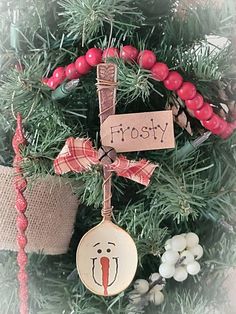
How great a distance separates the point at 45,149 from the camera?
513 millimetres

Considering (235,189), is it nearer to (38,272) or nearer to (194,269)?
(194,269)

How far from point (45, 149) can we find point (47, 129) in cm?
3

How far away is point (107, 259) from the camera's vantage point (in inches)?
20.4

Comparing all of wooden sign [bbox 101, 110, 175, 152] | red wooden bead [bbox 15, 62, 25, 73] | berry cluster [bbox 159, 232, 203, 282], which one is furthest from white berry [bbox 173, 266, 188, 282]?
red wooden bead [bbox 15, 62, 25, 73]

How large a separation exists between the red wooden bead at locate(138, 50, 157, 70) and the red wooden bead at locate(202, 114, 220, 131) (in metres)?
0.07

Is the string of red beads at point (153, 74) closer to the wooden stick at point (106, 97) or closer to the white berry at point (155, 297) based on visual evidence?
the wooden stick at point (106, 97)

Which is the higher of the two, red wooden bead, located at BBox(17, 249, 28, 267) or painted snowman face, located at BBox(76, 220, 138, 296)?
painted snowman face, located at BBox(76, 220, 138, 296)

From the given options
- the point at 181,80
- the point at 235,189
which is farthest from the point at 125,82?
the point at 235,189

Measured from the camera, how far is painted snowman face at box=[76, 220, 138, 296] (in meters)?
0.52

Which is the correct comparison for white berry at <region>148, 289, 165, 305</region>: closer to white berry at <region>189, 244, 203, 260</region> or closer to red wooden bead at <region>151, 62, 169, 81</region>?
white berry at <region>189, 244, 203, 260</region>

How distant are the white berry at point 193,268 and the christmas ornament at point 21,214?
0.16m

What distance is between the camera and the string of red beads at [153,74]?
49 cm

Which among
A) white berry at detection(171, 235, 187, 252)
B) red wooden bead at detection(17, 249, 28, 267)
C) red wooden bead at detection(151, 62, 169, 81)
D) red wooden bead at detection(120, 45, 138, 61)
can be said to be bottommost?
red wooden bead at detection(17, 249, 28, 267)

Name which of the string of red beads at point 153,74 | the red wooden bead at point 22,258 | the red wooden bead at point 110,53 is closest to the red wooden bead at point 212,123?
the string of red beads at point 153,74
